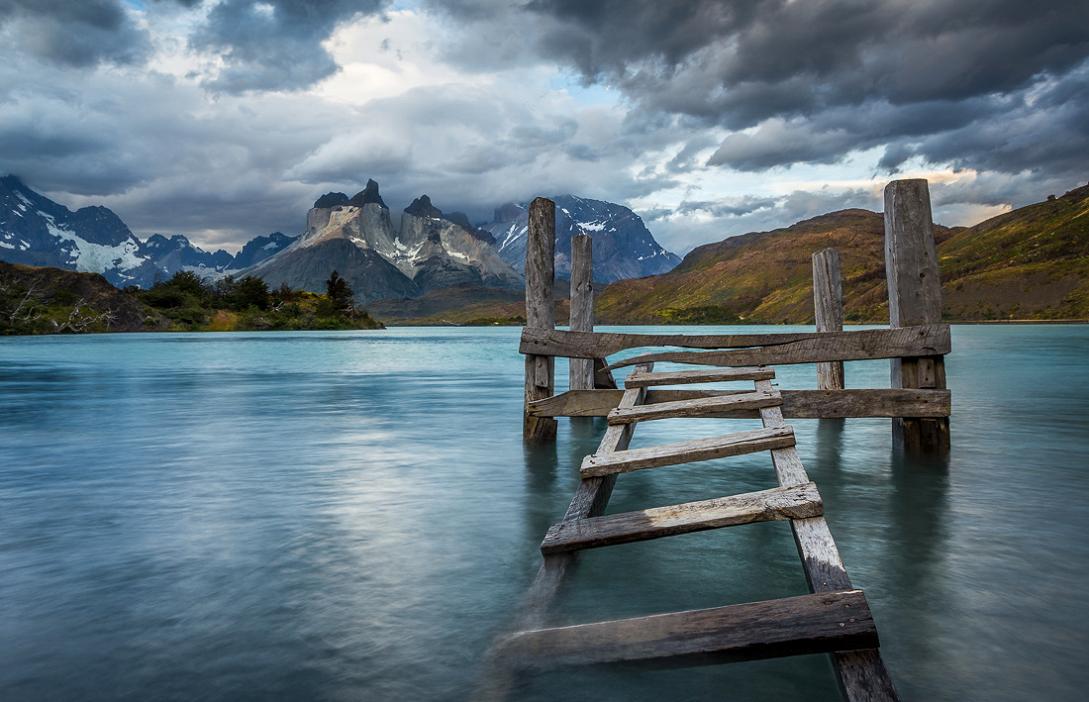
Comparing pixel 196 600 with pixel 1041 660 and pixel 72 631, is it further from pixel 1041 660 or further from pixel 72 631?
pixel 1041 660

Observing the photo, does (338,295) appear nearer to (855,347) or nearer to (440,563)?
(855,347)

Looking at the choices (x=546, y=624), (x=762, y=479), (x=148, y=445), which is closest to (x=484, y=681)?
(x=546, y=624)

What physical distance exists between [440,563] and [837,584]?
12.7 feet

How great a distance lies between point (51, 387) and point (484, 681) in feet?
97.6

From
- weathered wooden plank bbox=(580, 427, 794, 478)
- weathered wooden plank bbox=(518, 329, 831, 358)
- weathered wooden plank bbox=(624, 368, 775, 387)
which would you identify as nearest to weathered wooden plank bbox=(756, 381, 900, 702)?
weathered wooden plank bbox=(580, 427, 794, 478)

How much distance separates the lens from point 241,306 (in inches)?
5290

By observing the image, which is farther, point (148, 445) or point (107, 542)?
point (148, 445)

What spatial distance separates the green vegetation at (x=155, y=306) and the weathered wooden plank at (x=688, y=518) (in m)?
119

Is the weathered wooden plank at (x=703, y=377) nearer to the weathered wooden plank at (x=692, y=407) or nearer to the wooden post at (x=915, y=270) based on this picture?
the weathered wooden plank at (x=692, y=407)

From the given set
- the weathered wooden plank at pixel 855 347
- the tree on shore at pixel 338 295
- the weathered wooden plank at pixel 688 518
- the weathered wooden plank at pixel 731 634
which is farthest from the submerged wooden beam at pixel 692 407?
the tree on shore at pixel 338 295

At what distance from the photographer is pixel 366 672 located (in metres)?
4.33

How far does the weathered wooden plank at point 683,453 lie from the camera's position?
19.4 feet

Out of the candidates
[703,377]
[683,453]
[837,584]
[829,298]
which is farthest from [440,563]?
[829,298]

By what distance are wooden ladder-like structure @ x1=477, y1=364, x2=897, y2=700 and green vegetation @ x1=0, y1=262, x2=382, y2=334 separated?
389ft
